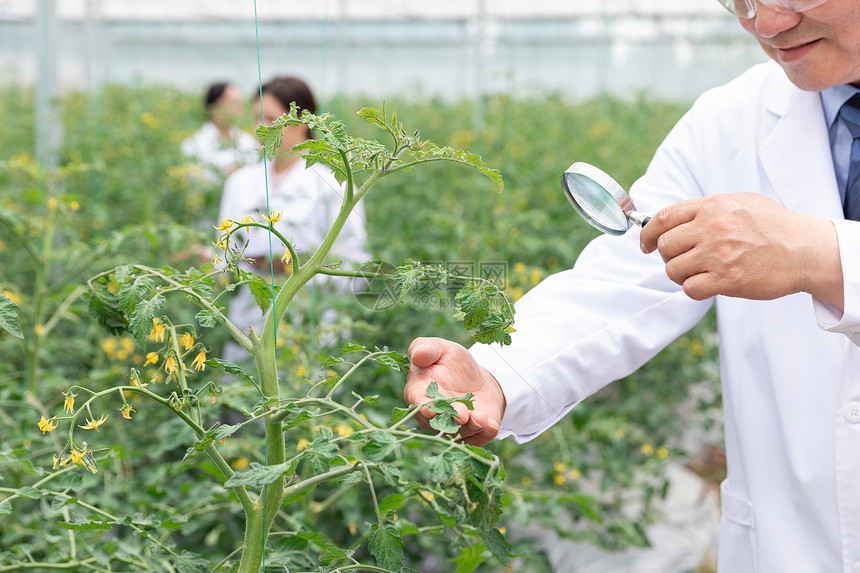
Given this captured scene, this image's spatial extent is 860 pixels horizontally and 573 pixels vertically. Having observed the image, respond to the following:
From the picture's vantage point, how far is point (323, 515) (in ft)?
6.02

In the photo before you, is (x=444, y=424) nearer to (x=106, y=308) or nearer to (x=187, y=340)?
(x=187, y=340)

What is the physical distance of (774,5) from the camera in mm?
917

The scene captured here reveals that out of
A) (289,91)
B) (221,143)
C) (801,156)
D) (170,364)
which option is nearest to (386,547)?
(170,364)

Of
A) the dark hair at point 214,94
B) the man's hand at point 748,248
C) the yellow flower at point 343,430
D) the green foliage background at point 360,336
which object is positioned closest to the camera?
the man's hand at point 748,248

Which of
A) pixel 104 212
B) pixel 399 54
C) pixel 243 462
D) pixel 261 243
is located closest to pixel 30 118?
pixel 104 212

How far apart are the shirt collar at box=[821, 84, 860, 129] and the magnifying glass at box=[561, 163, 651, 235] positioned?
1.52 ft

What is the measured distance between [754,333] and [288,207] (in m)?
1.19

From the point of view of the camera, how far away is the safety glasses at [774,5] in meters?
0.89

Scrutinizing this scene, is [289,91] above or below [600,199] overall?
above

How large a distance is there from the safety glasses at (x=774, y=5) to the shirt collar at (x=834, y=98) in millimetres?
256

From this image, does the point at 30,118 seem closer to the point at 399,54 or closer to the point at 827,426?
the point at 827,426

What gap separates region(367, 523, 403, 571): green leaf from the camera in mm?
771

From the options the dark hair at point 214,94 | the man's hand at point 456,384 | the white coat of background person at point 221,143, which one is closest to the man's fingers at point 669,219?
the man's hand at point 456,384

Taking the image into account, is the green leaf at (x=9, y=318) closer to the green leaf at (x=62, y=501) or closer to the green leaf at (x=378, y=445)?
the green leaf at (x=62, y=501)
